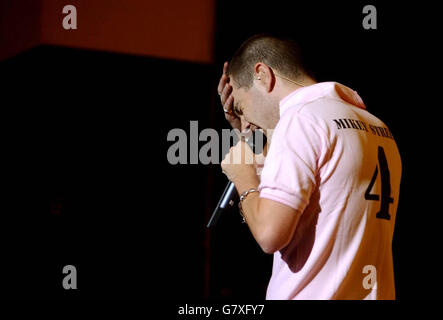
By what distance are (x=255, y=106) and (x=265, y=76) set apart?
0.35ft

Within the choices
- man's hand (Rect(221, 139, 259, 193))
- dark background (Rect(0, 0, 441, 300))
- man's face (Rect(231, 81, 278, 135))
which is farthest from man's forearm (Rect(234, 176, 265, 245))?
dark background (Rect(0, 0, 441, 300))

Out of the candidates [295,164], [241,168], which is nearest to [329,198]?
[295,164]

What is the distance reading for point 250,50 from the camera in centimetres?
157

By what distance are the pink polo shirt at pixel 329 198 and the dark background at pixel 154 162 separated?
1.47m

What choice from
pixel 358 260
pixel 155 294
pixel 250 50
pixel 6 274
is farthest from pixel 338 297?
pixel 6 274

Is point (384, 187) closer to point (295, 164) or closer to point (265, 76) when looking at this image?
point (295, 164)

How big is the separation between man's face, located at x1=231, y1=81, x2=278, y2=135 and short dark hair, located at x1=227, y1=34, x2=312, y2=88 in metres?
0.03

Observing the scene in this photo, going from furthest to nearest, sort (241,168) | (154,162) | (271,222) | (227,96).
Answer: (154,162) → (227,96) → (241,168) → (271,222)

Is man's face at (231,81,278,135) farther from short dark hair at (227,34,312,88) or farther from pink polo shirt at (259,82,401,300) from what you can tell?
pink polo shirt at (259,82,401,300)

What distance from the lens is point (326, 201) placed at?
1.22 metres

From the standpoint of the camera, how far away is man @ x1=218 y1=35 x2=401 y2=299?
1182mm

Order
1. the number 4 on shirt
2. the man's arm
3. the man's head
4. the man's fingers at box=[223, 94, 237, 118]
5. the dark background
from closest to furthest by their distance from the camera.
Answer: the man's arm < the number 4 on shirt < the man's head < the man's fingers at box=[223, 94, 237, 118] < the dark background

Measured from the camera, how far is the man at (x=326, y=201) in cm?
118

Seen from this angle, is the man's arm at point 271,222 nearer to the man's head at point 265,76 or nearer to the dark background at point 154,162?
the man's head at point 265,76
